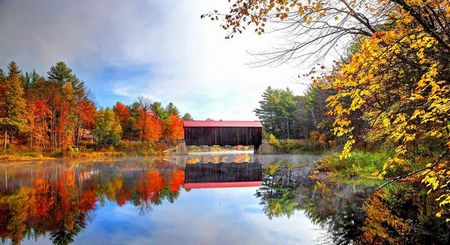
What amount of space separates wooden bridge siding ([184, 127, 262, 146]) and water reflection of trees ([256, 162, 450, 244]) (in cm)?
2623

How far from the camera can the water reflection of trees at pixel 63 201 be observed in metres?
5.49

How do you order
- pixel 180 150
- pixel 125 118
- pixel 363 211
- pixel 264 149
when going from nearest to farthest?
pixel 363 211 < pixel 180 150 < pixel 264 149 < pixel 125 118

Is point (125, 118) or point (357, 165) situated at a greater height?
point (125, 118)

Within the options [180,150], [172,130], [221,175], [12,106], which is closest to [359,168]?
[221,175]

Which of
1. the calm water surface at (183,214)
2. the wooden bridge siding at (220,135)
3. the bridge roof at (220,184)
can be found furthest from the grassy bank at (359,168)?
the wooden bridge siding at (220,135)

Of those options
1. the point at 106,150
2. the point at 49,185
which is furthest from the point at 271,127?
the point at 49,185

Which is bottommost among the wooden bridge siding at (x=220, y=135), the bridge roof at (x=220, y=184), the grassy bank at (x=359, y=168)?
the bridge roof at (x=220, y=184)

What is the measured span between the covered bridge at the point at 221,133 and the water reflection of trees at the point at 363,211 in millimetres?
26237

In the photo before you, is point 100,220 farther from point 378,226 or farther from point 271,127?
point 271,127

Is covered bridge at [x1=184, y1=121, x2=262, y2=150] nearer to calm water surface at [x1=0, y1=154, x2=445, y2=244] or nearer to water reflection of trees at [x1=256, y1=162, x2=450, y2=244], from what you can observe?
calm water surface at [x1=0, y1=154, x2=445, y2=244]

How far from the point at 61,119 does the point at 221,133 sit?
17.1 meters

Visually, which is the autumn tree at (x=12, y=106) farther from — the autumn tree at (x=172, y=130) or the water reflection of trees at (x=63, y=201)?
the water reflection of trees at (x=63, y=201)

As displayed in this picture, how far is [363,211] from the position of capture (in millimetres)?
6539

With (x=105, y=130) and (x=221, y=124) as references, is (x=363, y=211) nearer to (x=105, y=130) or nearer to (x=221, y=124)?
(x=221, y=124)
